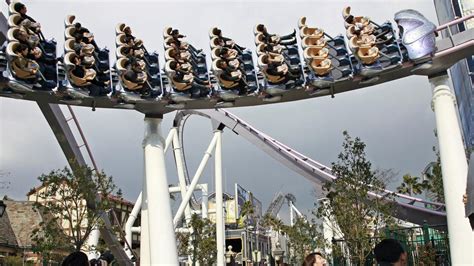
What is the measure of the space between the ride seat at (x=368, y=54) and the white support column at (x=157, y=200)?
642 cm

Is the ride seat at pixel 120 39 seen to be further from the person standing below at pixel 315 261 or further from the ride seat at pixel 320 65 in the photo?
the person standing below at pixel 315 261

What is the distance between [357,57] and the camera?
15492 millimetres

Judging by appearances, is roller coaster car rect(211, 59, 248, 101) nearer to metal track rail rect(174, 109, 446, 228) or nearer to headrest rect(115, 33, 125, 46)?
headrest rect(115, 33, 125, 46)

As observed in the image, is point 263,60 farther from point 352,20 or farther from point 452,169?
point 452,169

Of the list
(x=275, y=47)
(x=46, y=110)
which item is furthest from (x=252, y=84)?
(x=46, y=110)

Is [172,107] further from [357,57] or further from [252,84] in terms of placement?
[357,57]

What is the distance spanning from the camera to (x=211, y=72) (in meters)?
16.8

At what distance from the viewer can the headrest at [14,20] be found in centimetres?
1415

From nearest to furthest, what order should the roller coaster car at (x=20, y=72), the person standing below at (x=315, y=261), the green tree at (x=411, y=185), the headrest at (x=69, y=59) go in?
the person standing below at (x=315, y=261), the roller coaster car at (x=20, y=72), the headrest at (x=69, y=59), the green tree at (x=411, y=185)

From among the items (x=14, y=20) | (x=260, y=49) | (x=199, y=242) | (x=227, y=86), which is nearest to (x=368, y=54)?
(x=260, y=49)

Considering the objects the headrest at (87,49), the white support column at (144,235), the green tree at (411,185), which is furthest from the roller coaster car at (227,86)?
the green tree at (411,185)

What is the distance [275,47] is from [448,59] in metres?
5.03

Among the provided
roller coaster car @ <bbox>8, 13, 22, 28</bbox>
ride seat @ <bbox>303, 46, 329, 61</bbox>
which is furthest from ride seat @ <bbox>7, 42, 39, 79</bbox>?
ride seat @ <bbox>303, 46, 329, 61</bbox>

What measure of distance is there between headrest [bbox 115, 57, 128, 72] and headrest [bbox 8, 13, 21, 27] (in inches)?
112
